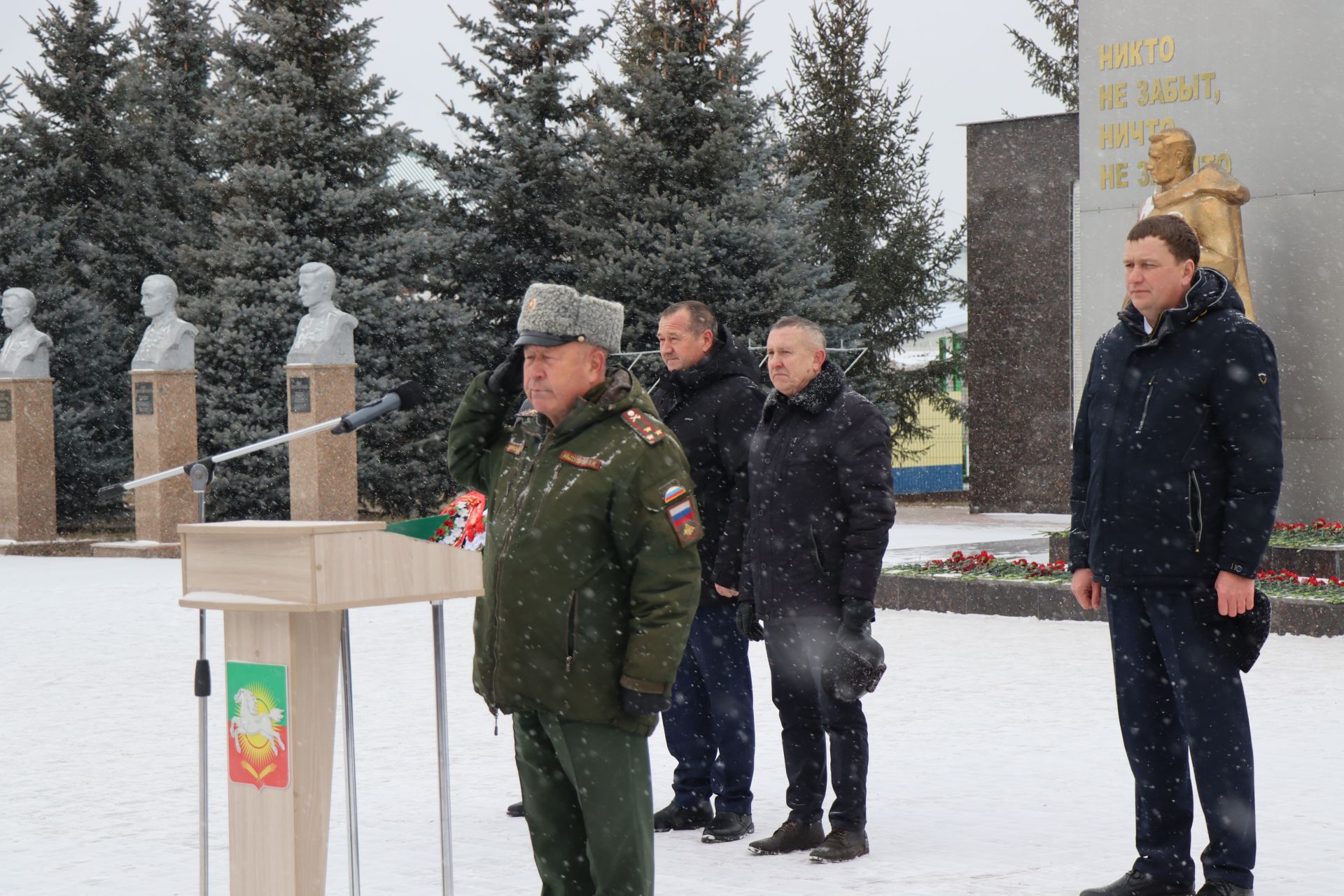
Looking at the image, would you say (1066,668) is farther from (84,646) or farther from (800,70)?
(800,70)

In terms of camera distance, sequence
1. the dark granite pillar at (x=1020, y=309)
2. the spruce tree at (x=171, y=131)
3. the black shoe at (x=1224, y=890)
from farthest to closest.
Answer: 1. the spruce tree at (x=171, y=131)
2. the dark granite pillar at (x=1020, y=309)
3. the black shoe at (x=1224, y=890)

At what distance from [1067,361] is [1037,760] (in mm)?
16007

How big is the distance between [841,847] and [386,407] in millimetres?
2053

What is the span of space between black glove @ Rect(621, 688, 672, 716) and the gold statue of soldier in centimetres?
906

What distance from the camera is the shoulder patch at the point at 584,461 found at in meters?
3.78

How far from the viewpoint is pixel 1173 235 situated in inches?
183

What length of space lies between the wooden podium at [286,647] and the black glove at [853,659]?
147 centimetres

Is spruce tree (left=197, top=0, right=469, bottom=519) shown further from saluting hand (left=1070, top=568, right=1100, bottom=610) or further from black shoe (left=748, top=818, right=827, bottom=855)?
saluting hand (left=1070, top=568, right=1100, bottom=610)

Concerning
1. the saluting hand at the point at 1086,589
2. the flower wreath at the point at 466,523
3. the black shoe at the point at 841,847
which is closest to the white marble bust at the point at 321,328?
the flower wreath at the point at 466,523

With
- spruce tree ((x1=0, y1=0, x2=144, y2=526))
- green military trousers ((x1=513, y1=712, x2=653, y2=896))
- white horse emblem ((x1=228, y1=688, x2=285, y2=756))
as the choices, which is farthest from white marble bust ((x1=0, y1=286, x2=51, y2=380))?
green military trousers ((x1=513, y1=712, x2=653, y2=896))

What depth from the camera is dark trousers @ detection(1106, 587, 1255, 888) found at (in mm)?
4484

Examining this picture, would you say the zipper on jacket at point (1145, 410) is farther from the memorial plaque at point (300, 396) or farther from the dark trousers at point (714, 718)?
the memorial plaque at point (300, 396)

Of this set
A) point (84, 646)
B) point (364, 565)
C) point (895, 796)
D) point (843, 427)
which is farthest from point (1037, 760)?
point (84, 646)

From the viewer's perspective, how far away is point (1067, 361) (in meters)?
22.0
